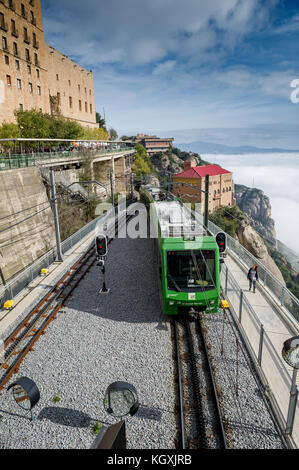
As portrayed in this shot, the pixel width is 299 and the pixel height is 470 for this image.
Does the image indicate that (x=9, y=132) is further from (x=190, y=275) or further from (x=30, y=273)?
(x=190, y=275)

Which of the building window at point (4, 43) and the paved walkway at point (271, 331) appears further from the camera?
the building window at point (4, 43)

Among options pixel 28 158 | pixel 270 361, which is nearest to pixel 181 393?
pixel 270 361

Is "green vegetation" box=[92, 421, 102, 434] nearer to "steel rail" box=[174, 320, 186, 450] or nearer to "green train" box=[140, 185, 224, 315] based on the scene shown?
"steel rail" box=[174, 320, 186, 450]

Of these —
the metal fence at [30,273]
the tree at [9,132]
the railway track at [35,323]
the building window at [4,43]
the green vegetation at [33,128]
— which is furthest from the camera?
the building window at [4,43]

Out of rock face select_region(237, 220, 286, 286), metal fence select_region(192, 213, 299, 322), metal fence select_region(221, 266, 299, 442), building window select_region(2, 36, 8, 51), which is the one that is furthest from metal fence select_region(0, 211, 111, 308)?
rock face select_region(237, 220, 286, 286)

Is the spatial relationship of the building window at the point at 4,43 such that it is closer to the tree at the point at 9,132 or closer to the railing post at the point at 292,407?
the tree at the point at 9,132

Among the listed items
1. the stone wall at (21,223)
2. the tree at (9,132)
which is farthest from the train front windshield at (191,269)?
the tree at (9,132)

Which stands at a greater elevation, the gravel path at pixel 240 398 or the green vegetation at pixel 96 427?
the gravel path at pixel 240 398
